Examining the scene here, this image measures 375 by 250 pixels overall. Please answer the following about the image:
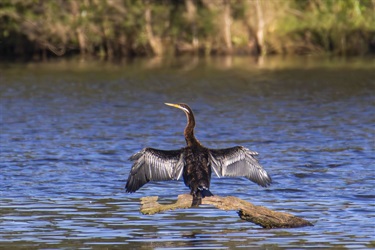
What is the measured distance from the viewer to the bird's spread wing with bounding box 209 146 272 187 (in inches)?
437

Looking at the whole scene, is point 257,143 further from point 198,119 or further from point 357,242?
point 357,242

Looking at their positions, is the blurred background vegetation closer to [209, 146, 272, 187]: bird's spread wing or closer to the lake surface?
the lake surface

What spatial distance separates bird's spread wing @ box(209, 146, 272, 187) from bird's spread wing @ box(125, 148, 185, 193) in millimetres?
417

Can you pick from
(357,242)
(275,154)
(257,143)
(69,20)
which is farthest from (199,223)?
(69,20)

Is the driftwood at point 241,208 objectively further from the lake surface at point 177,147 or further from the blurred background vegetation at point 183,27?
the blurred background vegetation at point 183,27

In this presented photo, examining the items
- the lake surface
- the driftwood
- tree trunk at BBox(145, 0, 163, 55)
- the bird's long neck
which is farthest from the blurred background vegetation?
the driftwood

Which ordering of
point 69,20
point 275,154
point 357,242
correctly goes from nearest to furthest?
point 357,242 < point 275,154 < point 69,20

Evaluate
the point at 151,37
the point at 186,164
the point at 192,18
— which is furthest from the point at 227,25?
the point at 186,164

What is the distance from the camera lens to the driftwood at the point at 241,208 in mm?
10258

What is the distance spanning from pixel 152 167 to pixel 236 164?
1.01 meters

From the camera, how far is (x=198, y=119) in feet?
80.9

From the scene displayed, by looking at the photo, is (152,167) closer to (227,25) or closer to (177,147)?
(177,147)

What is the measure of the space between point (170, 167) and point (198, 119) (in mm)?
13742

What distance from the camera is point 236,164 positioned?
36.7 feet
